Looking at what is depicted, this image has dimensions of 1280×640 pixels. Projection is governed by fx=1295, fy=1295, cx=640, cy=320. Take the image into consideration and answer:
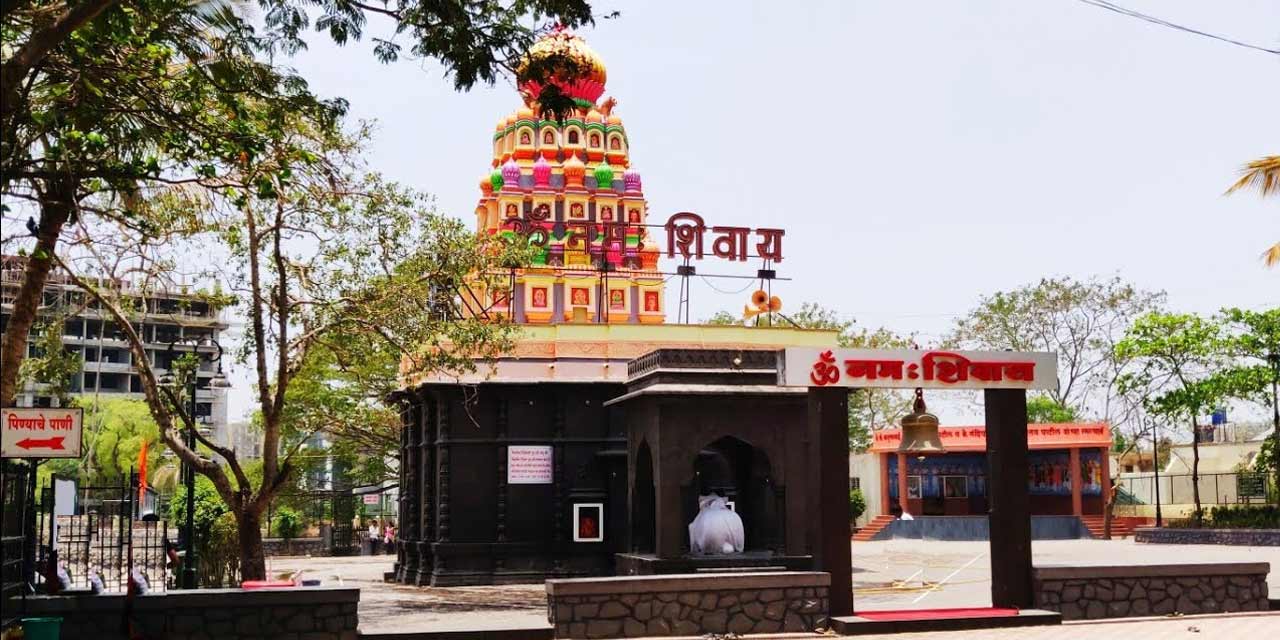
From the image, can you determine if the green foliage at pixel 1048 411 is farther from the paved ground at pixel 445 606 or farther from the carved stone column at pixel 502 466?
the carved stone column at pixel 502 466

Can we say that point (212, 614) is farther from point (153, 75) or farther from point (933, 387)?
point (933, 387)

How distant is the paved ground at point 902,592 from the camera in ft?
50.4

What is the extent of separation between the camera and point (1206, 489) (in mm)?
55500

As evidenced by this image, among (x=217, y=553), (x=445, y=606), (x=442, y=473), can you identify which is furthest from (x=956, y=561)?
(x=217, y=553)

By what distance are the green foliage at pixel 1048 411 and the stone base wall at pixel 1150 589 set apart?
3935cm

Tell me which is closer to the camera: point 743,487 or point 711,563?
point 711,563

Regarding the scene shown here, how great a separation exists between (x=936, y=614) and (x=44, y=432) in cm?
1057

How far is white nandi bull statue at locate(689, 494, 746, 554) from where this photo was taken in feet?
67.5

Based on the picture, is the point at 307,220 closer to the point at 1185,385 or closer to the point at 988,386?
the point at 988,386

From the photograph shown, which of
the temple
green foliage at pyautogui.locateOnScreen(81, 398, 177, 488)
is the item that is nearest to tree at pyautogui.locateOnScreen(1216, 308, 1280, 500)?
the temple

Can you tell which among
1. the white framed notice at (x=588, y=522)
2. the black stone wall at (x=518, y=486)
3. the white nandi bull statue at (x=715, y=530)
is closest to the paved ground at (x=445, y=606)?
the black stone wall at (x=518, y=486)

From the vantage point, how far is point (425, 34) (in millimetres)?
11883

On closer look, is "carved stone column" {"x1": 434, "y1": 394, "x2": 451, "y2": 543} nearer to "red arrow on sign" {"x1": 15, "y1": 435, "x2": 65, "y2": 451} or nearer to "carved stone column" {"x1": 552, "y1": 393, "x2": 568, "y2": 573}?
"carved stone column" {"x1": 552, "y1": 393, "x2": 568, "y2": 573}

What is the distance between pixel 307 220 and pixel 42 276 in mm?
6169
